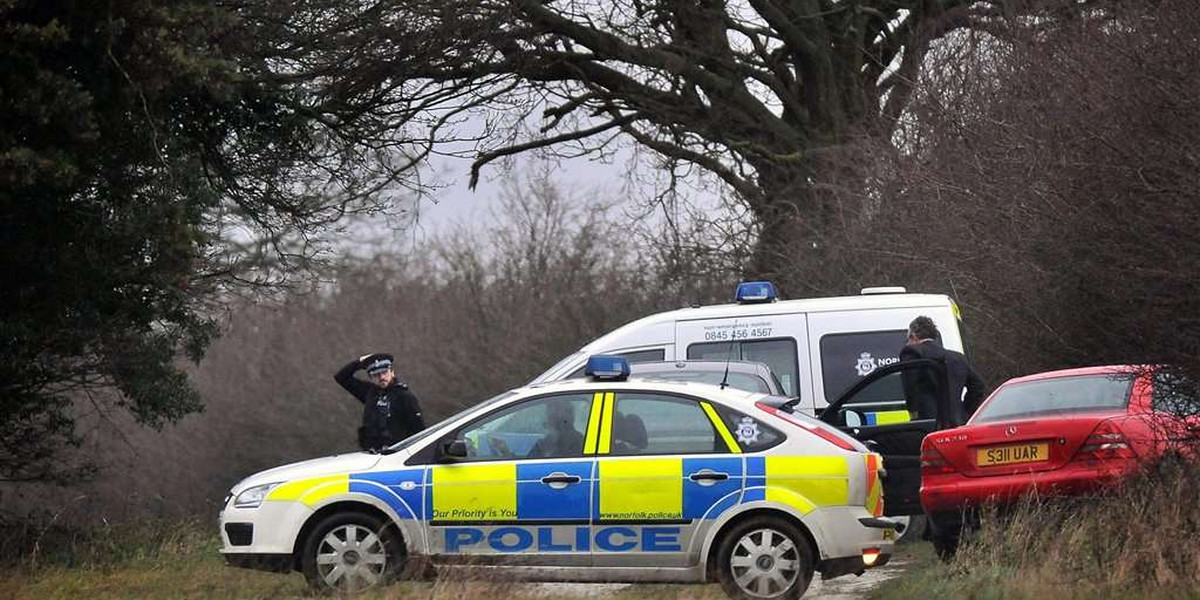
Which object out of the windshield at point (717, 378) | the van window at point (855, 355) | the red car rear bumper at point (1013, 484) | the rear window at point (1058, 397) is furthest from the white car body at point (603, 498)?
the van window at point (855, 355)

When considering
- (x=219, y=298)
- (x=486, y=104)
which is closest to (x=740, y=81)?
(x=486, y=104)

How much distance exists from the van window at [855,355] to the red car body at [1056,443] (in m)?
2.76

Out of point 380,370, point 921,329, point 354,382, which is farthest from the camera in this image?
point 354,382

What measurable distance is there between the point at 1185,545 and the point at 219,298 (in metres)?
13.2

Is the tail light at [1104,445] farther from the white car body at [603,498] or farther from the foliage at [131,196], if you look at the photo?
the foliage at [131,196]

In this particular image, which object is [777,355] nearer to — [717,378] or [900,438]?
[717,378]

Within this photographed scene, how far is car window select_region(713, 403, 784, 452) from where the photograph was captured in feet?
33.1

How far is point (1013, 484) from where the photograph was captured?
11.2 m

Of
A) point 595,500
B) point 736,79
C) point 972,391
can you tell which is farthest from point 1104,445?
point 736,79

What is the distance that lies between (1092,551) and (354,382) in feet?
21.3

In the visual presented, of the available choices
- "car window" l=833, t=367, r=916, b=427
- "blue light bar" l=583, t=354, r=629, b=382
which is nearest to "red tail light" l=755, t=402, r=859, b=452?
"blue light bar" l=583, t=354, r=629, b=382

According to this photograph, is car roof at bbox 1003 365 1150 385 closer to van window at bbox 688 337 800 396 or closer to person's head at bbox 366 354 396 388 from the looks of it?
van window at bbox 688 337 800 396

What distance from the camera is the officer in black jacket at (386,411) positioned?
42.3ft

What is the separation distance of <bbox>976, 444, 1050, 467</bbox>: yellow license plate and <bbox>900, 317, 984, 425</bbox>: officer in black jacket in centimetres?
173
